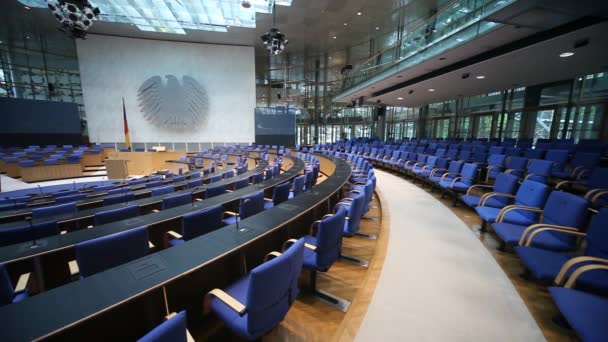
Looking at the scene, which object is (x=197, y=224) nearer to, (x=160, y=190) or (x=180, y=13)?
(x=160, y=190)

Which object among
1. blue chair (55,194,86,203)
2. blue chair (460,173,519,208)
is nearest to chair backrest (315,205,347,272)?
blue chair (460,173,519,208)

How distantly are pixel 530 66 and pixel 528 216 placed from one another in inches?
238

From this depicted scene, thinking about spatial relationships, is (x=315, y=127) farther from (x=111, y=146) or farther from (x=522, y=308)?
(x=522, y=308)

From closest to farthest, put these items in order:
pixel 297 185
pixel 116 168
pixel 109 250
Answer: pixel 109 250, pixel 297 185, pixel 116 168

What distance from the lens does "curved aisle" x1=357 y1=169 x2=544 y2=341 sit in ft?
5.64

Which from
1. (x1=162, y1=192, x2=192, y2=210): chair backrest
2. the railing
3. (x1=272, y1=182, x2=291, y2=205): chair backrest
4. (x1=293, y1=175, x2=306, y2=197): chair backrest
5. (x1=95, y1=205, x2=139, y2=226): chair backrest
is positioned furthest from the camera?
the railing

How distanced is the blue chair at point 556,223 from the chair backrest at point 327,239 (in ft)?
5.74

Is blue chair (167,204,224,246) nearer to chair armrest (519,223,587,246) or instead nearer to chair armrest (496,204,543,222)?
chair armrest (519,223,587,246)

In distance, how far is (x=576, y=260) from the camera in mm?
1617

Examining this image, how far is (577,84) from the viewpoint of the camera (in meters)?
8.23

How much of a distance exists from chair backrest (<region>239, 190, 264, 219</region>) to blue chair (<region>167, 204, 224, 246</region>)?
0.30 m

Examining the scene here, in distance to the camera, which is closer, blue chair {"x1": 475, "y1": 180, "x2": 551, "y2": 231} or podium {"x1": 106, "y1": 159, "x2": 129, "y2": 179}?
blue chair {"x1": 475, "y1": 180, "x2": 551, "y2": 231}

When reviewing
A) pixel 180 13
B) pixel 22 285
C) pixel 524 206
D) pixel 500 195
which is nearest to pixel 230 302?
pixel 22 285

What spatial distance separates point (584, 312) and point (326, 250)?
1.63m
